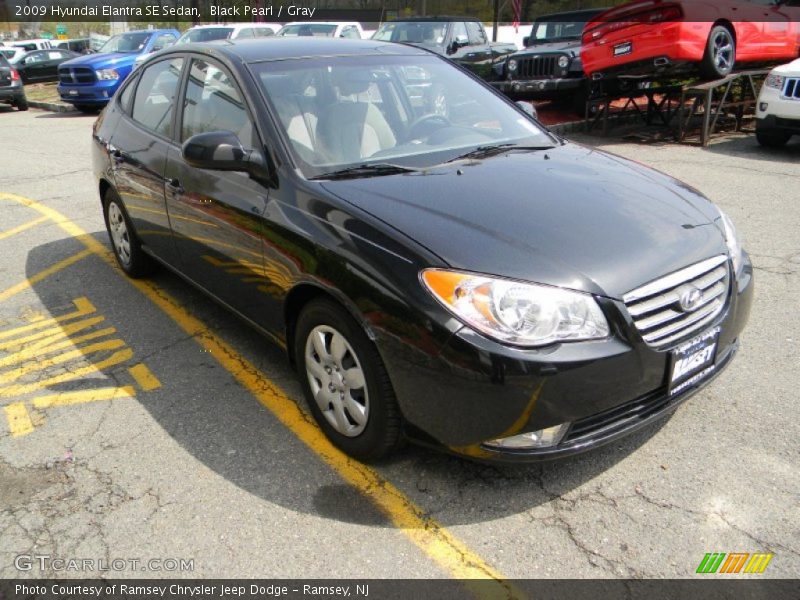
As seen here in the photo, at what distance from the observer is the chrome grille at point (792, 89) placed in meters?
8.59

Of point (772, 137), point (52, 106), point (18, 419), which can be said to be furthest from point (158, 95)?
point (52, 106)

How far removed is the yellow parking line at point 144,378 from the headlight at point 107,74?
45.0 ft

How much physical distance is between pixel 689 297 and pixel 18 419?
3.21 m

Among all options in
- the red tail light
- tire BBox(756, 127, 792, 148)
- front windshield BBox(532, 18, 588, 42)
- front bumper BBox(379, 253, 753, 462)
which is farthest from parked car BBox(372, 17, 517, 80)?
front bumper BBox(379, 253, 753, 462)

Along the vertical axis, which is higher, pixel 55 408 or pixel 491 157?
pixel 491 157

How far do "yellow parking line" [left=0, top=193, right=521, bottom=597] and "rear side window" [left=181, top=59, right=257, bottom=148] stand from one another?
126 centimetres

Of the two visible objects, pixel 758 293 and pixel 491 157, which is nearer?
pixel 491 157

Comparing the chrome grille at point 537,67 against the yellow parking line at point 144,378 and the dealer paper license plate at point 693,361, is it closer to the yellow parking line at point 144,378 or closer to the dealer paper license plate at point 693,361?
the yellow parking line at point 144,378

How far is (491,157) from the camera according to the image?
3.43 m

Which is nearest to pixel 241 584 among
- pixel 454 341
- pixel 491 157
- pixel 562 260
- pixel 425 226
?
pixel 454 341

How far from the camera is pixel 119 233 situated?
17.3ft

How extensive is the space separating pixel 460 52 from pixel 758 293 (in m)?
9.81

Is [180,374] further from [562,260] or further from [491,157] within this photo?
[562,260]

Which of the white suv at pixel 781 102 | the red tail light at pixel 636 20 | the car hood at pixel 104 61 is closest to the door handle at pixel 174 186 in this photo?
the red tail light at pixel 636 20
